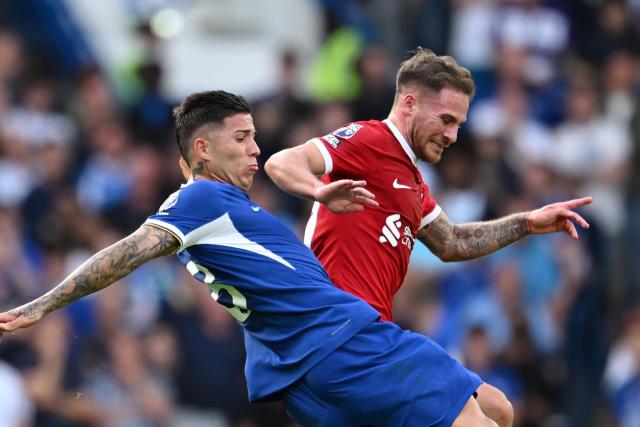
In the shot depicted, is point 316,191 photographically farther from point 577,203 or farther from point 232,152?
point 577,203

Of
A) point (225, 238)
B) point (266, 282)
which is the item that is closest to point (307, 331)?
point (266, 282)

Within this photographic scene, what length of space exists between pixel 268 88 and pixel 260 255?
8427 mm

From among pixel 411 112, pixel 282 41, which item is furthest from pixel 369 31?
pixel 411 112

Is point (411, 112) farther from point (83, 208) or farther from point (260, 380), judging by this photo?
point (83, 208)

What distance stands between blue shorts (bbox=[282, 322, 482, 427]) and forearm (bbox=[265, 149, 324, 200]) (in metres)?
0.71

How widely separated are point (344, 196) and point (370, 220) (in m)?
0.82

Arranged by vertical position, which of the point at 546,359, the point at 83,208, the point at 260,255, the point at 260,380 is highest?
the point at 260,255

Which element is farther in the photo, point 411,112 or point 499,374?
point 499,374

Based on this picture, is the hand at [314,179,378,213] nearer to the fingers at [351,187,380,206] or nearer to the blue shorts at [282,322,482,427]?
the fingers at [351,187,380,206]

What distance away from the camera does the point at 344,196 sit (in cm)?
653

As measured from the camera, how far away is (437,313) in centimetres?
1252

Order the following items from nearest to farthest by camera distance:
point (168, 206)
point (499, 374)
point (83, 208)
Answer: point (168, 206)
point (499, 374)
point (83, 208)

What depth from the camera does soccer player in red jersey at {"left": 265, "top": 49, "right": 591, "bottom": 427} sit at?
23.9ft

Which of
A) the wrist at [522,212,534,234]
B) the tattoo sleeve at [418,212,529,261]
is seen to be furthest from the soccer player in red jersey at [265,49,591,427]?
the tattoo sleeve at [418,212,529,261]
